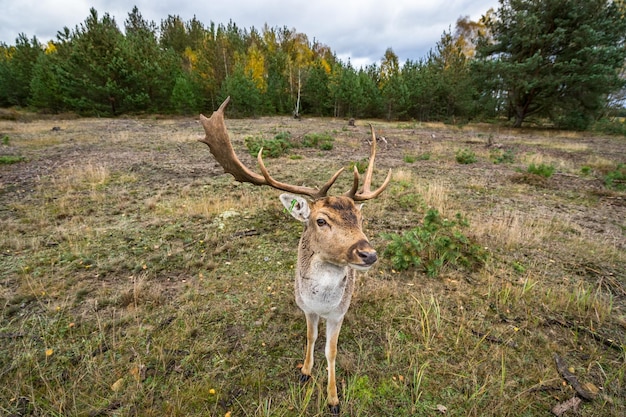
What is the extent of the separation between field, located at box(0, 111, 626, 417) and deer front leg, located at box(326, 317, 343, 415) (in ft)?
0.38

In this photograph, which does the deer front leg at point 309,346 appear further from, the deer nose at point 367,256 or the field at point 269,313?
the deer nose at point 367,256

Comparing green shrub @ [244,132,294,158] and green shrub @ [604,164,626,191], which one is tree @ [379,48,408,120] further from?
green shrub @ [604,164,626,191]

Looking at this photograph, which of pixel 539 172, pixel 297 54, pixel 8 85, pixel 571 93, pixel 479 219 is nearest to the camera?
pixel 479 219

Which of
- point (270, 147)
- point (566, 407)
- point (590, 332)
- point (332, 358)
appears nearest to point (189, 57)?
point (270, 147)

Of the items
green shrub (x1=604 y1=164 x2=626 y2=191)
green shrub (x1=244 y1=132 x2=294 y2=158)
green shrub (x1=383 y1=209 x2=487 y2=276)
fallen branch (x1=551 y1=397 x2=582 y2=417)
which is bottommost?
fallen branch (x1=551 y1=397 x2=582 y2=417)

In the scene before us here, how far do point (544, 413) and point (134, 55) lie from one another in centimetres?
4112

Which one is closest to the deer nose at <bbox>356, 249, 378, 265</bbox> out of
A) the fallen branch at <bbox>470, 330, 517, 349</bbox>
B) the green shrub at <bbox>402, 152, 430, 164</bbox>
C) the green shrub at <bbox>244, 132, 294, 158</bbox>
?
the fallen branch at <bbox>470, 330, 517, 349</bbox>

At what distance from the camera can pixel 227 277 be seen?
4520 millimetres

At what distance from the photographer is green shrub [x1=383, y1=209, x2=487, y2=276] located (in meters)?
4.62

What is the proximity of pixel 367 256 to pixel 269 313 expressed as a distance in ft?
7.37

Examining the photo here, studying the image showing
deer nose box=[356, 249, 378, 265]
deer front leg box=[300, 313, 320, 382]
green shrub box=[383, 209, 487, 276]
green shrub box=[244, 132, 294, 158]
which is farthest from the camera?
green shrub box=[244, 132, 294, 158]

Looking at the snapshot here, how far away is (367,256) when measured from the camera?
2166 mm

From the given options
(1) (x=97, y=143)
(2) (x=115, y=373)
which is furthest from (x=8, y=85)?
(2) (x=115, y=373)

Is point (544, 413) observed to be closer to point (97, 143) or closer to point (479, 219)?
point (479, 219)
